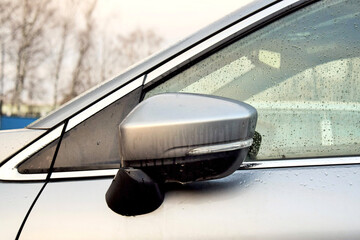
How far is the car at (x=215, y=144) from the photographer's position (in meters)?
1.13

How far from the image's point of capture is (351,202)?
1.18 metres

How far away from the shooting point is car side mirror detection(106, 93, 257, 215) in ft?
3.59

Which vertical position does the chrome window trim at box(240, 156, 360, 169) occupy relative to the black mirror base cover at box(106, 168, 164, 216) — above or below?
below

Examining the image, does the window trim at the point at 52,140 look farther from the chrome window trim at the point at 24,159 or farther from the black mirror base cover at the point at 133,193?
the black mirror base cover at the point at 133,193

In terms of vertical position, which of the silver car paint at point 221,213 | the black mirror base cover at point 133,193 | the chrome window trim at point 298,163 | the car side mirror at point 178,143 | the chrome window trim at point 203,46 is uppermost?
the chrome window trim at point 203,46

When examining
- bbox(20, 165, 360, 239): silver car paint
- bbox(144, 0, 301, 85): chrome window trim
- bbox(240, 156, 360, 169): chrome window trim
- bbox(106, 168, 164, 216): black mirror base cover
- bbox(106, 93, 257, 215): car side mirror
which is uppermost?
bbox(144, 0, 301, 85): chrome window trim

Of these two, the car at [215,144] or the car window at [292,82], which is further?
the car window at [292,82]

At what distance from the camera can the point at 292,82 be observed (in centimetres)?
140

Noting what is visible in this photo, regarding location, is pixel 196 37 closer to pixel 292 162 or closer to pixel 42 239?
pixel 292 162

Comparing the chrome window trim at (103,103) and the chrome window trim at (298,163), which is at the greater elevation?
the chrome window trim at (103,103)

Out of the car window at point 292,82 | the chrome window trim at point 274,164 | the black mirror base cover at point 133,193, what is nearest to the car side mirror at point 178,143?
the black mirror base cover at point 133,193

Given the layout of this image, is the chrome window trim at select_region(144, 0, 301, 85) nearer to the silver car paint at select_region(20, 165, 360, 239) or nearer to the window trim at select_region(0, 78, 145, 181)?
the window trim at select_region(0, 78, 145, 181)

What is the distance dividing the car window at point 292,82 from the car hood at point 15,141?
36 cm

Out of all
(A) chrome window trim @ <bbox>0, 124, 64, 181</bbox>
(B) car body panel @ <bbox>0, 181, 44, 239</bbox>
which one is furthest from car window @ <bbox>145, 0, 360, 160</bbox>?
(B) car body panel @ <bbox>0, 181, 44, 239</bbox>
